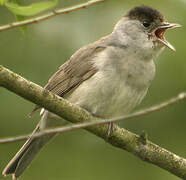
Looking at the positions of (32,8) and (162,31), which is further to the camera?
(162,31)

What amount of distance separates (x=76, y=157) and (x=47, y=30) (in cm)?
207

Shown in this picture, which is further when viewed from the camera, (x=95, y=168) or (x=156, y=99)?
(x=156, y=99)

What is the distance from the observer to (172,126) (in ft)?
17.4

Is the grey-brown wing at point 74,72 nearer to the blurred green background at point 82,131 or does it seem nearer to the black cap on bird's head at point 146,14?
the blurred green background at point 82,131

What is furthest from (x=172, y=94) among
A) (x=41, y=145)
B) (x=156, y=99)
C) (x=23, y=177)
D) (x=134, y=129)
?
Result: (x=23, y=177)

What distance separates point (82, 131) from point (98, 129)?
59.9 inches

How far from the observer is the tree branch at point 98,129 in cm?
362

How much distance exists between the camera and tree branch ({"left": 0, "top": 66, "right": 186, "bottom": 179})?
3617 mm

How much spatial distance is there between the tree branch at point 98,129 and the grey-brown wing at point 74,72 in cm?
110

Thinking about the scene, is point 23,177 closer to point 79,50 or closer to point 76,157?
point 76,157

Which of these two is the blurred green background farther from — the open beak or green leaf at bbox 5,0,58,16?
green leaf at bbox 5,0,58,16

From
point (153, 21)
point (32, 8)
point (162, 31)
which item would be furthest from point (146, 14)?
point (32, 8)

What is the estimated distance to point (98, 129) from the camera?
168 inches

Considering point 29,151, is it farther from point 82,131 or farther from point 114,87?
point 114,87
